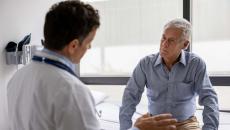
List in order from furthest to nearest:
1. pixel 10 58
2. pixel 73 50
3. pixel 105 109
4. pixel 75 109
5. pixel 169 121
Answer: pixel 105 109
pixel 10 58
pixel 169 121
pixel 73 50
pixel 75 109

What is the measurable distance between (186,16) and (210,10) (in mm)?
235

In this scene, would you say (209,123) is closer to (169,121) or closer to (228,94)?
(169,121)

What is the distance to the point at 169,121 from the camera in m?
1.18

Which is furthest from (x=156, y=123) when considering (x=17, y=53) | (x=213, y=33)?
(x=213, y=33)

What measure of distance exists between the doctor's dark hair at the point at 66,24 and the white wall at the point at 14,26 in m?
1.68

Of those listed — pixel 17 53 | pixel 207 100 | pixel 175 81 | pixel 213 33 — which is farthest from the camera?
pixel 213 33

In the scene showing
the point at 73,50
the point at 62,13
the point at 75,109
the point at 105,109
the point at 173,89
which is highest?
the point at 62,13

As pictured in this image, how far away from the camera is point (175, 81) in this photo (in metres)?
1.93

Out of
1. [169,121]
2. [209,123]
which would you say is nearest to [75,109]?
[169,121]

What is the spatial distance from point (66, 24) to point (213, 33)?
2.30 meters

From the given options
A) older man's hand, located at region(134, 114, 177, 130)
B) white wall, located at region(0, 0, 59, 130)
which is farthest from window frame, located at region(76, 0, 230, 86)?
older man's hand, located at region(134, 114, 177, 130)

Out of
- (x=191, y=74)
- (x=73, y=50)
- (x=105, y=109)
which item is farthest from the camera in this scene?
(x=105, y=109)

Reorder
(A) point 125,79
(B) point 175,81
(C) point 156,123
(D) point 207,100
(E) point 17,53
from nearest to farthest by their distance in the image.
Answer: (C) point 156,123, (D) point 207,100, (B) point 175,81, (E) point 17,53, (A) point 125,79

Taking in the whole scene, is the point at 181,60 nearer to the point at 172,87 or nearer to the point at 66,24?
the point at 172,87
